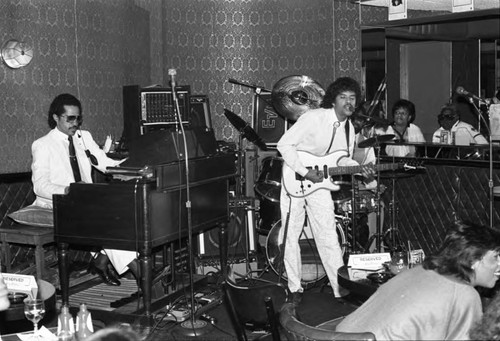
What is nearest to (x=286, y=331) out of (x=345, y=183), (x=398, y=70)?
(x=345, y=183)

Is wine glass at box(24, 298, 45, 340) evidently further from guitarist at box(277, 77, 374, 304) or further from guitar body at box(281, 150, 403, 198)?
guitar body at box(281, 150, 403, 198)

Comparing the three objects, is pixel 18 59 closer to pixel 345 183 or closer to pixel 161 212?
pixel 161 212

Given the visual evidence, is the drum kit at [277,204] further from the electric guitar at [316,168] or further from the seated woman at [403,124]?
the seated woman at [403,124]

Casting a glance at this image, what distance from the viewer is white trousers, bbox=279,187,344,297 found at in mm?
6461

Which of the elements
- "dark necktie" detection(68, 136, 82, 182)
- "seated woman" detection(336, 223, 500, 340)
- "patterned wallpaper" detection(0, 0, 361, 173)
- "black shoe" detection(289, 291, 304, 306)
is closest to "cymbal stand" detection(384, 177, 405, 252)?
"black shoe" detection(289, 291, 304, 306)

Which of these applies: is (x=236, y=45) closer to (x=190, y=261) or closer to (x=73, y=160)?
(x=73, y=160)

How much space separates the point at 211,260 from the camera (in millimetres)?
7605

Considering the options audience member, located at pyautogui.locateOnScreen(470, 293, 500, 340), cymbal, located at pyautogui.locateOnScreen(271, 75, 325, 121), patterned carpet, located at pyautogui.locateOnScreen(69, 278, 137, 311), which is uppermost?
cymbal, located at pyautogui.locateOnScreen(271, 75, 325, 121)

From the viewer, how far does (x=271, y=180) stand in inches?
287

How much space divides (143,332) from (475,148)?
12.7 feet


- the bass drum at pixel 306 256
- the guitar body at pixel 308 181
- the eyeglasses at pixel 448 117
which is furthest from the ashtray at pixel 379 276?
the eyeglasses at pixel 448 117

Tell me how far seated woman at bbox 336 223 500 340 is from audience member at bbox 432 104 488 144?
546cm

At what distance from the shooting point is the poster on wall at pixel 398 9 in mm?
8688

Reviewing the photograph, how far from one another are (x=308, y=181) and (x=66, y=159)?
7.25ft
